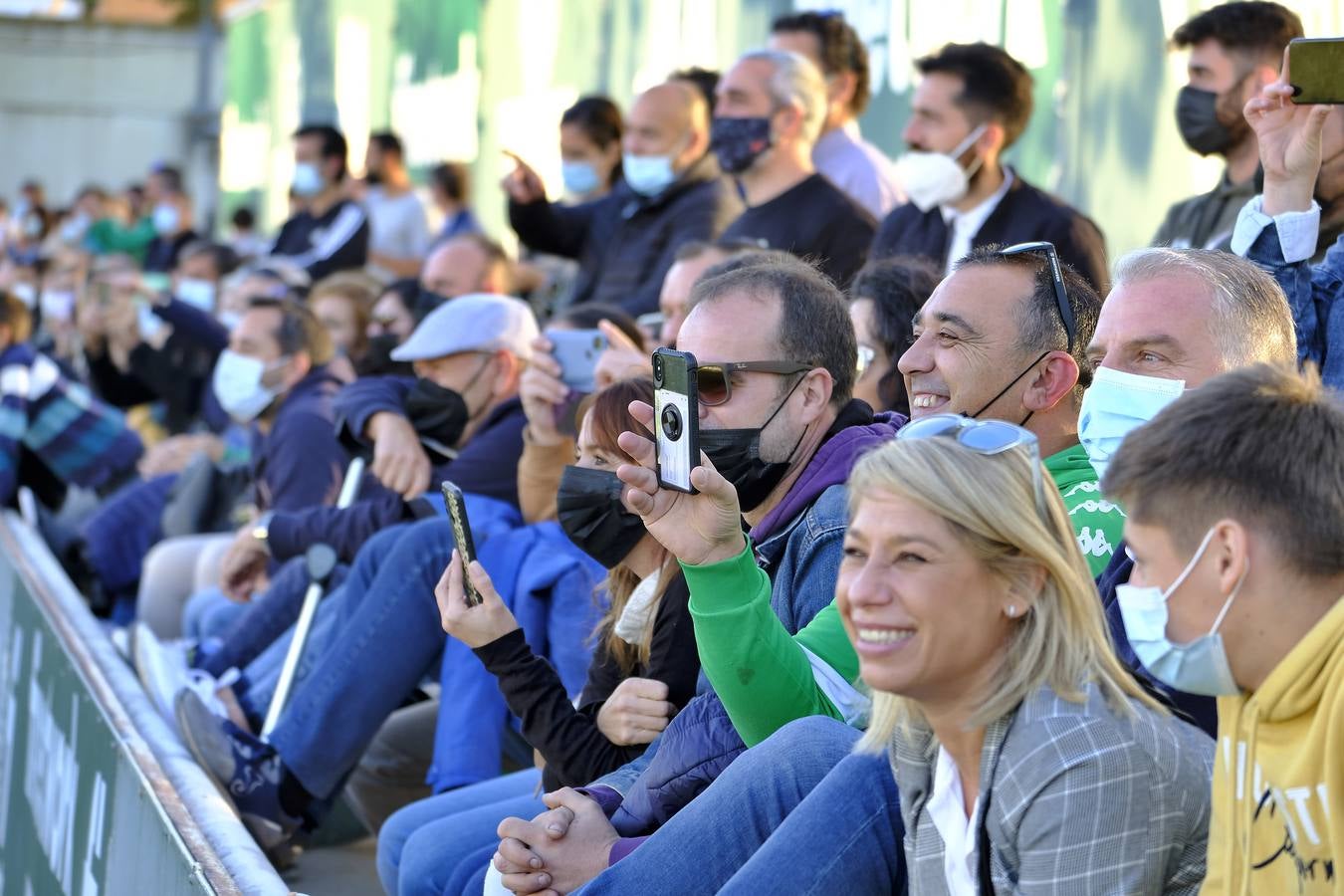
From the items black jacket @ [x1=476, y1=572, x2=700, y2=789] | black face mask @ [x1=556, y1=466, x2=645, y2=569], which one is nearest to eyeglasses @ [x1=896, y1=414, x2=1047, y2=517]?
black jacket @ [x1=476, y1=572, x2=700, y2=789]

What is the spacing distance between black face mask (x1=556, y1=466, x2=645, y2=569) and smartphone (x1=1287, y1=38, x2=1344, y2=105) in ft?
4.56

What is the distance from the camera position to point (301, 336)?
6.81m

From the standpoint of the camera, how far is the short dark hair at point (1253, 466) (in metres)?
1.94

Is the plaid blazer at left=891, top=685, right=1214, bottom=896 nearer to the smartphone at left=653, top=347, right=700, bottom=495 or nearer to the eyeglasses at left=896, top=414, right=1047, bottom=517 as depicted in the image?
the eyeglasses at left=896, top=414, right=1047, bottom=517

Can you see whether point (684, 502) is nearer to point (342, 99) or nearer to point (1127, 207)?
point (1127, 207)

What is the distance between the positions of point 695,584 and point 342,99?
14.3 metres

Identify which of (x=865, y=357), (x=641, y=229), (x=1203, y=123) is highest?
(x=1203, y=123)

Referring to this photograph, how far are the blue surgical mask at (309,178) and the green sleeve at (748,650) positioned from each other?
8.48m

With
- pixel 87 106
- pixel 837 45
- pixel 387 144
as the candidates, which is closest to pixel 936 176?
pixel 837 45

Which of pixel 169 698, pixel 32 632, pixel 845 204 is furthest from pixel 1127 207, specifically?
pixel 32 632

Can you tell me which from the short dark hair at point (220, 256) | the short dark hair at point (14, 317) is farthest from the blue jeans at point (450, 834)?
the short dark hair at point (220, 256)

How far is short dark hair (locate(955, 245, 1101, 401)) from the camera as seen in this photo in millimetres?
3262

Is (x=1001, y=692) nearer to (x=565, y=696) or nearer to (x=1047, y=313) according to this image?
(x=1047, y=313)

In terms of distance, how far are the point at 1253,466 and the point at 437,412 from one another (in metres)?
3.68
